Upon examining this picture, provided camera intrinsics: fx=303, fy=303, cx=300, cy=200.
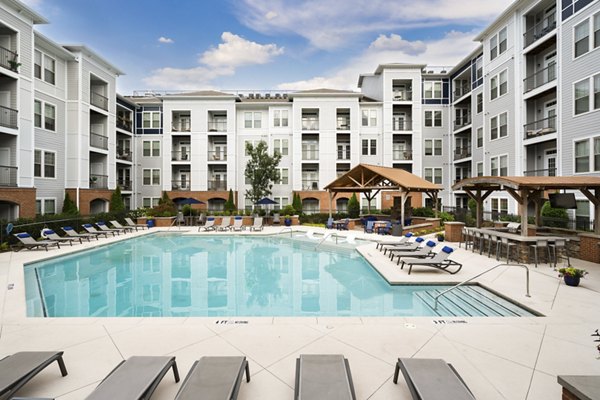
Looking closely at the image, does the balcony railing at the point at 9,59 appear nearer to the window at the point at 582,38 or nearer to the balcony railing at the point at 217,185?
the balcony railing at the point at 217,185

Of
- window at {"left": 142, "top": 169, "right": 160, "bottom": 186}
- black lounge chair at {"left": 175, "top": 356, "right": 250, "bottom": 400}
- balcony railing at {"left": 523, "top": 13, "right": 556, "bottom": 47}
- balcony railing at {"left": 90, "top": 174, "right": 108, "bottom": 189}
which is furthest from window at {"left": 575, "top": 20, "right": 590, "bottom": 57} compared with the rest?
window at {"left": 142, "top": 169, "right": 160, "bottom": 186}

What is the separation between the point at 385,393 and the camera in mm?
3746

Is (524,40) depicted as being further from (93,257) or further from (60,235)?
(60,235)

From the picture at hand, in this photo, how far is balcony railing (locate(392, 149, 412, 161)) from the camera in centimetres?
3212

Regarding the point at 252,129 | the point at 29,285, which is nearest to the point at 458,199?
the point at 252,129

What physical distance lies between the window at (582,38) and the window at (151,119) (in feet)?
114

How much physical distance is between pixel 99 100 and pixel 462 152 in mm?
34274

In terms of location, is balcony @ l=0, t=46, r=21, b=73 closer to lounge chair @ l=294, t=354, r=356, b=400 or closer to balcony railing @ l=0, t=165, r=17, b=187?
balcony railing @ l=0, t=165, r=17, b=187

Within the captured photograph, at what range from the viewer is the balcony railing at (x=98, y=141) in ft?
84.1

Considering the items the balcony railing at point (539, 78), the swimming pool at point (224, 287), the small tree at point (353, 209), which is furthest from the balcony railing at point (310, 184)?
the balcony railing at point (539, 78)

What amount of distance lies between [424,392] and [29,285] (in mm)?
11743

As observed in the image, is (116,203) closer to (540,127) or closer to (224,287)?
(224,287)

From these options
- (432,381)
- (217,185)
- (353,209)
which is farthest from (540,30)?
(217,185)

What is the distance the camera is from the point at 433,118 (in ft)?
105
